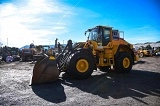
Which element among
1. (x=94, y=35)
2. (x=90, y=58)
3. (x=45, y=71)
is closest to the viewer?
(x=45, y=71)

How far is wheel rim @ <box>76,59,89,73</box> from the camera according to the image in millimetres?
8438

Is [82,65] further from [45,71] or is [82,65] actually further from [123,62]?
[123,62]

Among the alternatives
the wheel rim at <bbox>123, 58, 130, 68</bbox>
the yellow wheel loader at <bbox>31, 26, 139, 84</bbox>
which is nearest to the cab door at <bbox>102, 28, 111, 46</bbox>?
the yellow wheel loader at <bbox>31, 26, 139, 84</bbox>

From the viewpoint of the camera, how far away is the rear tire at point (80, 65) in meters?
8.27

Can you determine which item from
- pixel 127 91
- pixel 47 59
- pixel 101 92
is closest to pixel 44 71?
pixel 47 59

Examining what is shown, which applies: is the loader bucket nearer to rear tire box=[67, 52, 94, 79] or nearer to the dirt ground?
the dirt ground

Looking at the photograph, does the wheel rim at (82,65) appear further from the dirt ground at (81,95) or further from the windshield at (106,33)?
the windshield at (106,33)

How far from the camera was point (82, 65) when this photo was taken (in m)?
8.58

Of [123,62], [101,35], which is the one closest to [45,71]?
[101,35]

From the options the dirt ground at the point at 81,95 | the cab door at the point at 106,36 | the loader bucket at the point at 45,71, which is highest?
the cab door at the point at 106,36

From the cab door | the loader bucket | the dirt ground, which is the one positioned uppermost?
the cab door

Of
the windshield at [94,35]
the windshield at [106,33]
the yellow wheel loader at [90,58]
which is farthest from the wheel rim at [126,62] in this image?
the windshield at [94,35]

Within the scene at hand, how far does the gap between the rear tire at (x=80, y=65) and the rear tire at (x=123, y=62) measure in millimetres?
2377

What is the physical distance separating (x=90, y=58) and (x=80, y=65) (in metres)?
0.69
